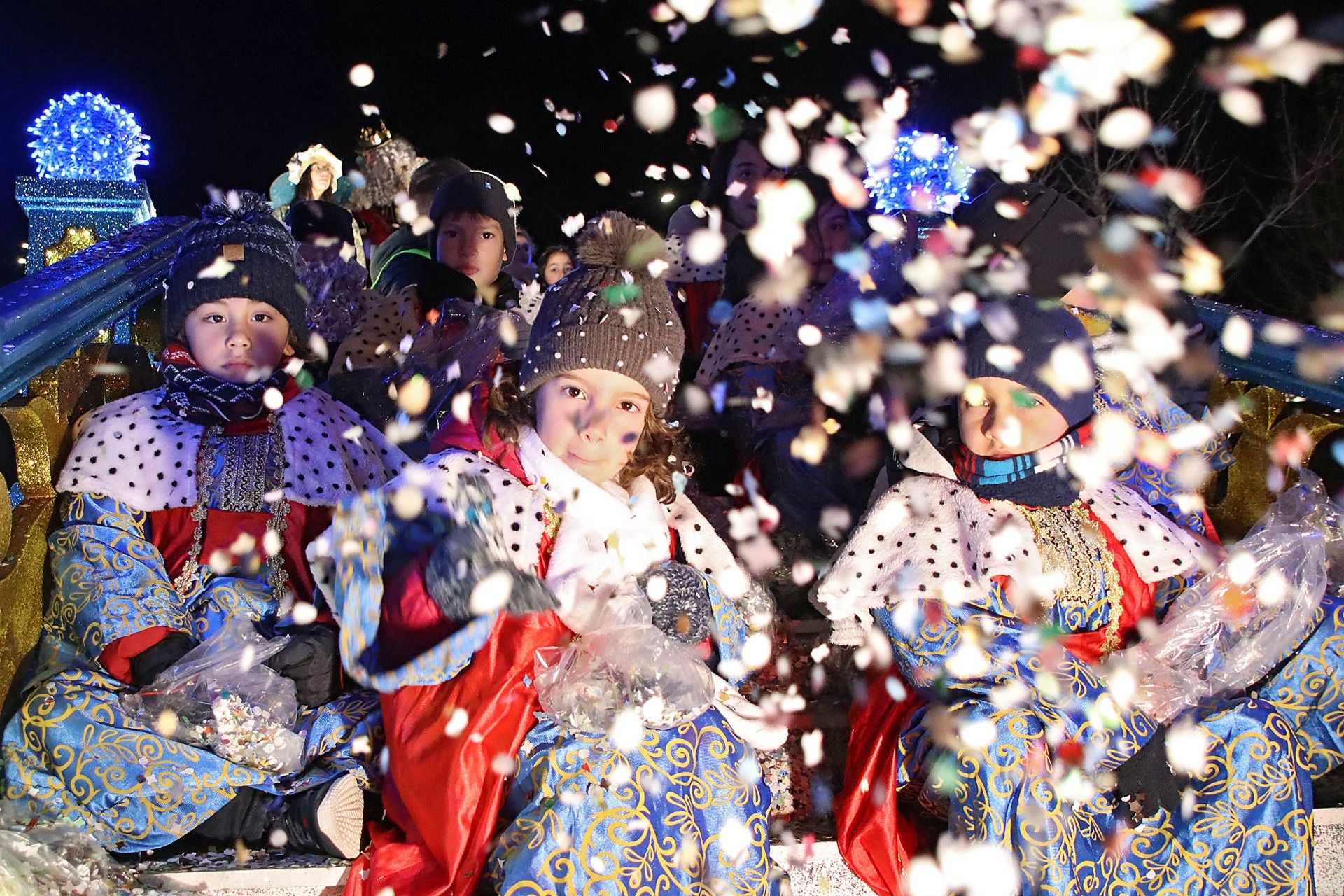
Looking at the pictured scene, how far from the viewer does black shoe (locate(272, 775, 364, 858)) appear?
8.42ft

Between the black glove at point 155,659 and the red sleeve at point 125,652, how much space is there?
1 cm

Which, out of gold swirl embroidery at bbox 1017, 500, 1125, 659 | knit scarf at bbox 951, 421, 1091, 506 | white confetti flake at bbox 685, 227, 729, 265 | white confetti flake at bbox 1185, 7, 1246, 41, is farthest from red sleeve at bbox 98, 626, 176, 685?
white confetti flake at bbox 1185, 7, 1246, 41

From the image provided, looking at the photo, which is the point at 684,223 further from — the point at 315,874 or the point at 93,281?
the point at 315,874

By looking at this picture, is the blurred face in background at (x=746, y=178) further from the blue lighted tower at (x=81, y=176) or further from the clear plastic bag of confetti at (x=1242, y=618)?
the blue lighted tower at (x=81, y=176)

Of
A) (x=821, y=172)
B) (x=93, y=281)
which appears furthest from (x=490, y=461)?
(x=821, y=172)

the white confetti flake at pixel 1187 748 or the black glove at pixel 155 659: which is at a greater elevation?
the black glove at pixel 155 659

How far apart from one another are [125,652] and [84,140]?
3849mm

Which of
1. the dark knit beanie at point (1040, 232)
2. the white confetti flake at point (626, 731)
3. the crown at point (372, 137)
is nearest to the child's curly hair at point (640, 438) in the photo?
the white confetti flake at point (626, 731)

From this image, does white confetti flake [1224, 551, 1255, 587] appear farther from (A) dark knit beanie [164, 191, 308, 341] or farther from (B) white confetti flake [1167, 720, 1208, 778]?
(A) dark knit beanie [164, 191, 308, 341]

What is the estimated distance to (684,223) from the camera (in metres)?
6.12

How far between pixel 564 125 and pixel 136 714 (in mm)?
9270

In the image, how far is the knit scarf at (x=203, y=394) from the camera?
10.3 feet

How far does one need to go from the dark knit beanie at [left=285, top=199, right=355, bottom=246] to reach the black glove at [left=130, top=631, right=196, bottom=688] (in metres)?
3.40

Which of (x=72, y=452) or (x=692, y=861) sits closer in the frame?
(x=692, y=861)
